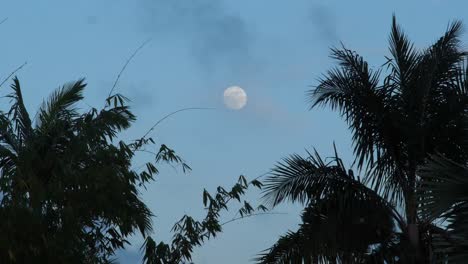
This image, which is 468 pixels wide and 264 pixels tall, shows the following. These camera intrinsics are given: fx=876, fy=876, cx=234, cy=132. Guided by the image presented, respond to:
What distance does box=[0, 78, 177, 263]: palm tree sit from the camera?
39.1 feet

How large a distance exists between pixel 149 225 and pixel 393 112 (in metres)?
5.25

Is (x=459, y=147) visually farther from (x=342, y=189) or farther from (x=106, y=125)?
(x=106, y=125)

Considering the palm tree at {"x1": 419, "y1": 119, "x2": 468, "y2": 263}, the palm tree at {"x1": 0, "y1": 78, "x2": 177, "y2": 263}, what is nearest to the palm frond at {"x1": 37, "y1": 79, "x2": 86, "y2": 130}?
the palm tree at {"x1": 0, "y1": 78, "x2": 177, "y2": 263}

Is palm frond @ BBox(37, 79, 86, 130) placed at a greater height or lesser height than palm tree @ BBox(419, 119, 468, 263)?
greater

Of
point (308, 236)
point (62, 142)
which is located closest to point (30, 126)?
point (62, 142)

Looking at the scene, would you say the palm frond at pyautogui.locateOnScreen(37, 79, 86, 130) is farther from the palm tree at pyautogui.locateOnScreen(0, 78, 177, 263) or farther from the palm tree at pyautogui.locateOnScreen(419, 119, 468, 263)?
the palm tree at pyautogui.locateOnScreen(419, 119, 468, 263)

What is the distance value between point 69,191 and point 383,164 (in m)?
6.59

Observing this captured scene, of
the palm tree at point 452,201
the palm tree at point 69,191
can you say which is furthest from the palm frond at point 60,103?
the palm tree at point 452,201

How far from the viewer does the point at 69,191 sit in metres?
13.3

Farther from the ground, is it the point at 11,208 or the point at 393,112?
the point at 393,112

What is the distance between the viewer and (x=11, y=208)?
11.7 m

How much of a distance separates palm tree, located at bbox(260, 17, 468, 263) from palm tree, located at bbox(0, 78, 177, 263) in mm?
3098

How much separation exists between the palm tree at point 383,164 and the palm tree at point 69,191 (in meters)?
3.10

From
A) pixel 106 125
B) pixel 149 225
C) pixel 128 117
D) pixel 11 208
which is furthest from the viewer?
pixel 149 225
